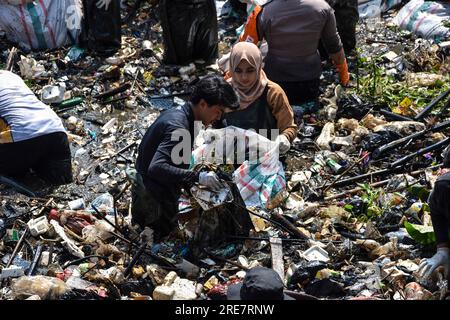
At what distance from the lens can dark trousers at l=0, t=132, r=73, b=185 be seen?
6000mm

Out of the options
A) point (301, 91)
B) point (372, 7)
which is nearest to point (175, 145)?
point (301, 91)

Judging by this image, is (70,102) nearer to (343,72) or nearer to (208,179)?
(343,72)

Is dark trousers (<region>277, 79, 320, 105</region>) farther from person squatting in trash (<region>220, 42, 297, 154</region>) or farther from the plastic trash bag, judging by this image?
the plastic trash bag

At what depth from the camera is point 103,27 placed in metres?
8.27

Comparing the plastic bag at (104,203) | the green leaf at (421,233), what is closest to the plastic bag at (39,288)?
the plastic bag at (104,203)

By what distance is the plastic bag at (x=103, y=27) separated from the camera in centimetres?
823

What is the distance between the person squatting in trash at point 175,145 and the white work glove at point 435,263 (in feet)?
4.83

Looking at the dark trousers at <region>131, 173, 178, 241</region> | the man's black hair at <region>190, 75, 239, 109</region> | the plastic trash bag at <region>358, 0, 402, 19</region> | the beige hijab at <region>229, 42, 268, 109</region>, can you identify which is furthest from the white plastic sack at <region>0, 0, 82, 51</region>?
the man's black hair at <region>190, 75, 239, 109</region>

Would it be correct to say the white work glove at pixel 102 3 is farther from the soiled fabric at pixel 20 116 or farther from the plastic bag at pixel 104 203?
the plastic bag at pixel 104 203

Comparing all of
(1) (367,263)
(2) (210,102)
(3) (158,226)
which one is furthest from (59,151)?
(1) (367,263)

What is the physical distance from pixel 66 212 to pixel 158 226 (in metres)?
0.81

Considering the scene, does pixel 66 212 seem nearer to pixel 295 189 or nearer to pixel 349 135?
pixel 295 189

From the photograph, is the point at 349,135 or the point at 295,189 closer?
the point at 295,189

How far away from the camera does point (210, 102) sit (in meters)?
4.74
